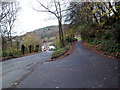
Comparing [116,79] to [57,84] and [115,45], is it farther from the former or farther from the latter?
[115,45]

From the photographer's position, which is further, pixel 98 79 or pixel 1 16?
pixel 1 16

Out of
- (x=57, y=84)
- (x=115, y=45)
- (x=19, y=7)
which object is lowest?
(x=57, y=84)

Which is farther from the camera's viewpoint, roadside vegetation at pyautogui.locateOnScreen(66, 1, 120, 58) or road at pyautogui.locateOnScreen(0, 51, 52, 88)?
roadside vegetation at pyautogui.locateOnScreen(66, 1, 120, 58)

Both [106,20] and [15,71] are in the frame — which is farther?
[106,20]

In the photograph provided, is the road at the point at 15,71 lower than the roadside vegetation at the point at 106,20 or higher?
lower

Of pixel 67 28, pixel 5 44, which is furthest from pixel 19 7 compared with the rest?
pixel 67 28

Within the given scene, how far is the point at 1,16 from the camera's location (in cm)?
1609

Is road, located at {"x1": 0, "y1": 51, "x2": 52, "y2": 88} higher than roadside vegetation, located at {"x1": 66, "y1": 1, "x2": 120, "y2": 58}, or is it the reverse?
roadside vegetation, located at {"x1": 66, "y1": 1, "x2": 120, "y2": 58}

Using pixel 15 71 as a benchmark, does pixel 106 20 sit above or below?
above

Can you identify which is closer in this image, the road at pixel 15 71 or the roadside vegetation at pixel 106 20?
the road at pixel 15 71

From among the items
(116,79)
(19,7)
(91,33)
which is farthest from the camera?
(19,7)

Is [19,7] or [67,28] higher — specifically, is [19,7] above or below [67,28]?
above

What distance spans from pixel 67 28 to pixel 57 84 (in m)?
23.1

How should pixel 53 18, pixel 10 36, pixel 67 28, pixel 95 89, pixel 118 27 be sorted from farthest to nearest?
pixel 67 28 < pixel 10 36 < pixel 53 18 < pixel 118 27 < pixel 95 89
